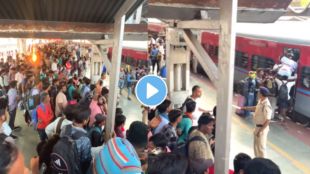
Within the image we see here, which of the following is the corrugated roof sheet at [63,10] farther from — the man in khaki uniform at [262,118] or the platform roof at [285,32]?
the platform roof at [285,32]

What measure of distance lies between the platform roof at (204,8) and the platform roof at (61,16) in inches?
20.4

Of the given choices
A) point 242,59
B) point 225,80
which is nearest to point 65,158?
point 225,80

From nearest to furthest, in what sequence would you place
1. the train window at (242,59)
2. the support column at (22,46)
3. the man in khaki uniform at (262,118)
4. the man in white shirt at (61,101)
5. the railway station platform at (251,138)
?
the man in white shirt at (61,101) → the man in khaki uniform at (262,118) → the railway station platform at (251,138) → the support column at (22,46) → the train window at (242,59)

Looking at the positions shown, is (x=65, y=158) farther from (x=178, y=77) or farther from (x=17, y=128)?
(x=17, y=128)

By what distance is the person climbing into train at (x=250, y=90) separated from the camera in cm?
852

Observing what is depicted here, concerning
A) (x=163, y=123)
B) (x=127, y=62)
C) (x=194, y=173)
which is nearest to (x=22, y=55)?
(x=127, y=62)

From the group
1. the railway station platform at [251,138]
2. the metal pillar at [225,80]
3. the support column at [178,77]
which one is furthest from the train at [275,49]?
the metal pillar at [225,80]

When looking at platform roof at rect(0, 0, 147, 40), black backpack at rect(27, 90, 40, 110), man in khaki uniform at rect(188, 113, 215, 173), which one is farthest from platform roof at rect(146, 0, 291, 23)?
black backpack at rect(27, 90, 40, 110)

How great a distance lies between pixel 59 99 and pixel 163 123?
2.37 metres

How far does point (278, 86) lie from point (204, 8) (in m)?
4.76

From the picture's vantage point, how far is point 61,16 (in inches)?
230

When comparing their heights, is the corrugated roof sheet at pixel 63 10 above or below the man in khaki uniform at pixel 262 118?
above

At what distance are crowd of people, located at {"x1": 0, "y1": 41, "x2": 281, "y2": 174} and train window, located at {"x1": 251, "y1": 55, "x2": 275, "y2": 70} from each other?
4.10m

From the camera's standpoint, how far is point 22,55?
890 cm
